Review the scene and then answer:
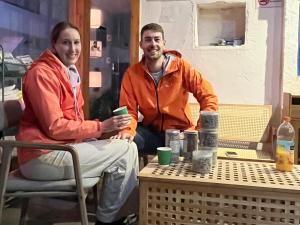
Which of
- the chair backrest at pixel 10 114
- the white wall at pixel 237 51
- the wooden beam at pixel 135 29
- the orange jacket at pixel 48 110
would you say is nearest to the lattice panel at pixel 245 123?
the white wall at pixel 237 51

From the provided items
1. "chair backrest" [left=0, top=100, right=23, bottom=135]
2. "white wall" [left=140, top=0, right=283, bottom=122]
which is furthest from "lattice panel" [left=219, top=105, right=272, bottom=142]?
"chair backrest" [left=0, top=100, right=23, bottom=135]

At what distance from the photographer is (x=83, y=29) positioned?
Answer: 3.73 metres

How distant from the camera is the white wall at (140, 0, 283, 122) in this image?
3.30m

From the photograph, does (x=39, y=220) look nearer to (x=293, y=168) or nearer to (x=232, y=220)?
(x=232, y=220)

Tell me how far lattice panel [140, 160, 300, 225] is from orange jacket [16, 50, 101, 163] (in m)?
0.39

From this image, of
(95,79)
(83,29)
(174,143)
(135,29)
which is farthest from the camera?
(95,79)

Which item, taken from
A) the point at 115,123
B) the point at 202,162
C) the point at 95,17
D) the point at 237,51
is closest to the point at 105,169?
the point at 115,123

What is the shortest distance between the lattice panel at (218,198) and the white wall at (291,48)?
183 centimetres

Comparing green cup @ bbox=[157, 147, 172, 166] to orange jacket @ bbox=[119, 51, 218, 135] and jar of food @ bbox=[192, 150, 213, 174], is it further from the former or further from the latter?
orange jacket @ bbox=[119, 51, 218, 135]

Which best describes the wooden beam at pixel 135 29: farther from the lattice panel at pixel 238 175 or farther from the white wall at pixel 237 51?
the lattice panel at pixel 238 175

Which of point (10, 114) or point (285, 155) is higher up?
point (10, 114)

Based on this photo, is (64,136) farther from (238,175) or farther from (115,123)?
(238,175)

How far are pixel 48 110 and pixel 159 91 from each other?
100 centimetres

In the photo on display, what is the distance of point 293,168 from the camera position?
167 cm
